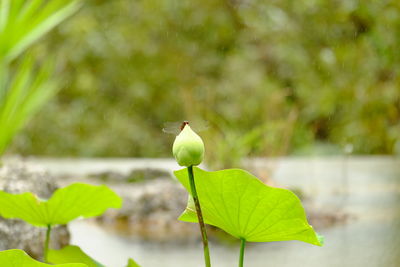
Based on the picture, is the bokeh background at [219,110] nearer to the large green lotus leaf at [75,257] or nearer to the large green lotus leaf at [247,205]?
the large green lotus leaf at [75,257]

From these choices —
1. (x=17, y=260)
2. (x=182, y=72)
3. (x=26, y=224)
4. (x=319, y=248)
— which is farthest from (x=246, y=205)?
(x=182, y=72)

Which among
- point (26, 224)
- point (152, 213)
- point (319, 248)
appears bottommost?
point (26, 224)

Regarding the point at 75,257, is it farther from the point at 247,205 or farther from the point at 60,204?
the point at 247,205

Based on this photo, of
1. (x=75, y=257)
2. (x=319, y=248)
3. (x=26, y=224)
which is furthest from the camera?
(x=319, y=248)

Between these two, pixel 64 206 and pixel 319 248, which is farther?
pixel 319 248

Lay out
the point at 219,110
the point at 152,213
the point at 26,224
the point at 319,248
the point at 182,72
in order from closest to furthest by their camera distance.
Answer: the point at 26,224
the point at 319,248
the point at 152,213
the point at 182,72
the point at 219,110

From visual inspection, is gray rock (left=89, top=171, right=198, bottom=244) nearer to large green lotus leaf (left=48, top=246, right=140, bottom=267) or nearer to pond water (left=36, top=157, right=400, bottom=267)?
pond water (left=36, top=157, right=400, bottom=267)

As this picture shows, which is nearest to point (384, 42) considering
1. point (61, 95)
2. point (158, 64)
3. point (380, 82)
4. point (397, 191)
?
point (380, 82)

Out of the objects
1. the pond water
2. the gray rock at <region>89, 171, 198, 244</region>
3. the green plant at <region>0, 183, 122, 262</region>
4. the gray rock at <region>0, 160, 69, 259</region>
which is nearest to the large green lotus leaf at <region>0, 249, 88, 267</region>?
the green plant at <region>0, 183, 122, 262</region>
